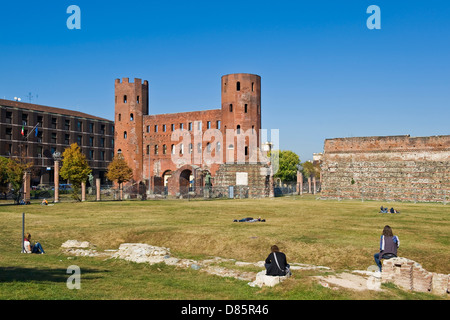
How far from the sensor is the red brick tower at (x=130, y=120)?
65375mm

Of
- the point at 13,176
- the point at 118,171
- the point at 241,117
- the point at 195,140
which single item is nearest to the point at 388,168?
the point at 241,117

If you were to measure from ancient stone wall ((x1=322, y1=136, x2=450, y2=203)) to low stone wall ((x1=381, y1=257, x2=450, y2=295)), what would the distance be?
3509cm

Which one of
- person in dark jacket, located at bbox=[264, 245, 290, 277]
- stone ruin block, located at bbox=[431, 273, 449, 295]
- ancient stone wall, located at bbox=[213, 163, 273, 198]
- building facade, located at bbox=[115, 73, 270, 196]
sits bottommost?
stone ruin block, located at bbox=[431, 273, 449, 295]

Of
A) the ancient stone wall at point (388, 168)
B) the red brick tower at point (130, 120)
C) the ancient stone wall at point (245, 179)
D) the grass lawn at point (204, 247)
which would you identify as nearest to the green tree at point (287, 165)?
the red brick tower at point (130, 120)

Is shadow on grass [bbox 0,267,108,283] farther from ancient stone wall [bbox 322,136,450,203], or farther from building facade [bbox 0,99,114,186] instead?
building facade [bbox 0,99,114,186]

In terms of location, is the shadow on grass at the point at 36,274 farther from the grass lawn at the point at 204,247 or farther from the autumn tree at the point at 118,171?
the autumn tree at the point at 118,171

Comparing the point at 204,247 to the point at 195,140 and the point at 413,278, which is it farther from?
the point at 195,140

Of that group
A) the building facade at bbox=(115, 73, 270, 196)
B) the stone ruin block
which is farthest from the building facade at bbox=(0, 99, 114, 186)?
the stone ruin block

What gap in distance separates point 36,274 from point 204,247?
24.9ft

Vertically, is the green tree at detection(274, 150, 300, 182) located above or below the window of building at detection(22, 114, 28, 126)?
below

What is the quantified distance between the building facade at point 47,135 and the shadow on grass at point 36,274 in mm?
53609

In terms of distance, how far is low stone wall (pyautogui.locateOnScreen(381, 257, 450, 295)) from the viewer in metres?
11.4

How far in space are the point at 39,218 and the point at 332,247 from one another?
20.4 metres
